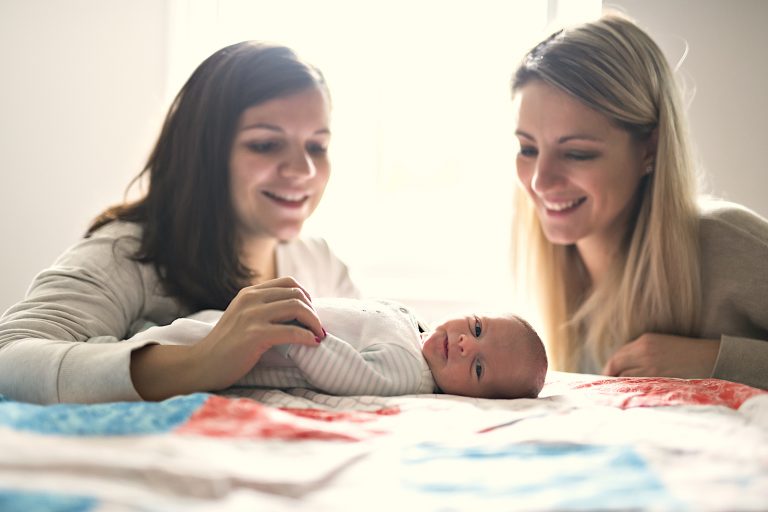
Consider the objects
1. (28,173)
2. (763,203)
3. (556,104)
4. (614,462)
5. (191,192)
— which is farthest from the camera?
(28,173)

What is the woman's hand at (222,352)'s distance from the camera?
1096 millimetres

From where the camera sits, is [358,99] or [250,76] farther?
[358,99]

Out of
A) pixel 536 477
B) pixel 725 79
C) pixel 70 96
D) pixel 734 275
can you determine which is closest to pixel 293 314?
pixel 536 477

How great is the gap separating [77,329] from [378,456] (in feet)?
2.31

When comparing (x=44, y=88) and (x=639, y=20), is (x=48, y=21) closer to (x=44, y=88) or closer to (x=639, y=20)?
(x=44, y=88)

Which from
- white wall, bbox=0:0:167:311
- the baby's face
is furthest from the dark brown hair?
white wall, bbox=0:0:167:311

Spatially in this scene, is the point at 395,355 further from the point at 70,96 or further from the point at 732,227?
the point at 70,96

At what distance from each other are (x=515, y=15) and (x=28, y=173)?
1.89m

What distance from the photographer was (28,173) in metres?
2.72

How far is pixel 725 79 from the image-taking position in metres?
2.40

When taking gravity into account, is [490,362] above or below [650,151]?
below

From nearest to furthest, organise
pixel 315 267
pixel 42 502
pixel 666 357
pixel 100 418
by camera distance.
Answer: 1. pixel 42 502
2. pixel 100 418
3. pixel 666 357
4. pixel 315 267

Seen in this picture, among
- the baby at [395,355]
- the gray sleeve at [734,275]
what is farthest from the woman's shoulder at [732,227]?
the baby at [395,355]

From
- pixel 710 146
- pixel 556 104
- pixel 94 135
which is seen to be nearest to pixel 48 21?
pixel 94 135
